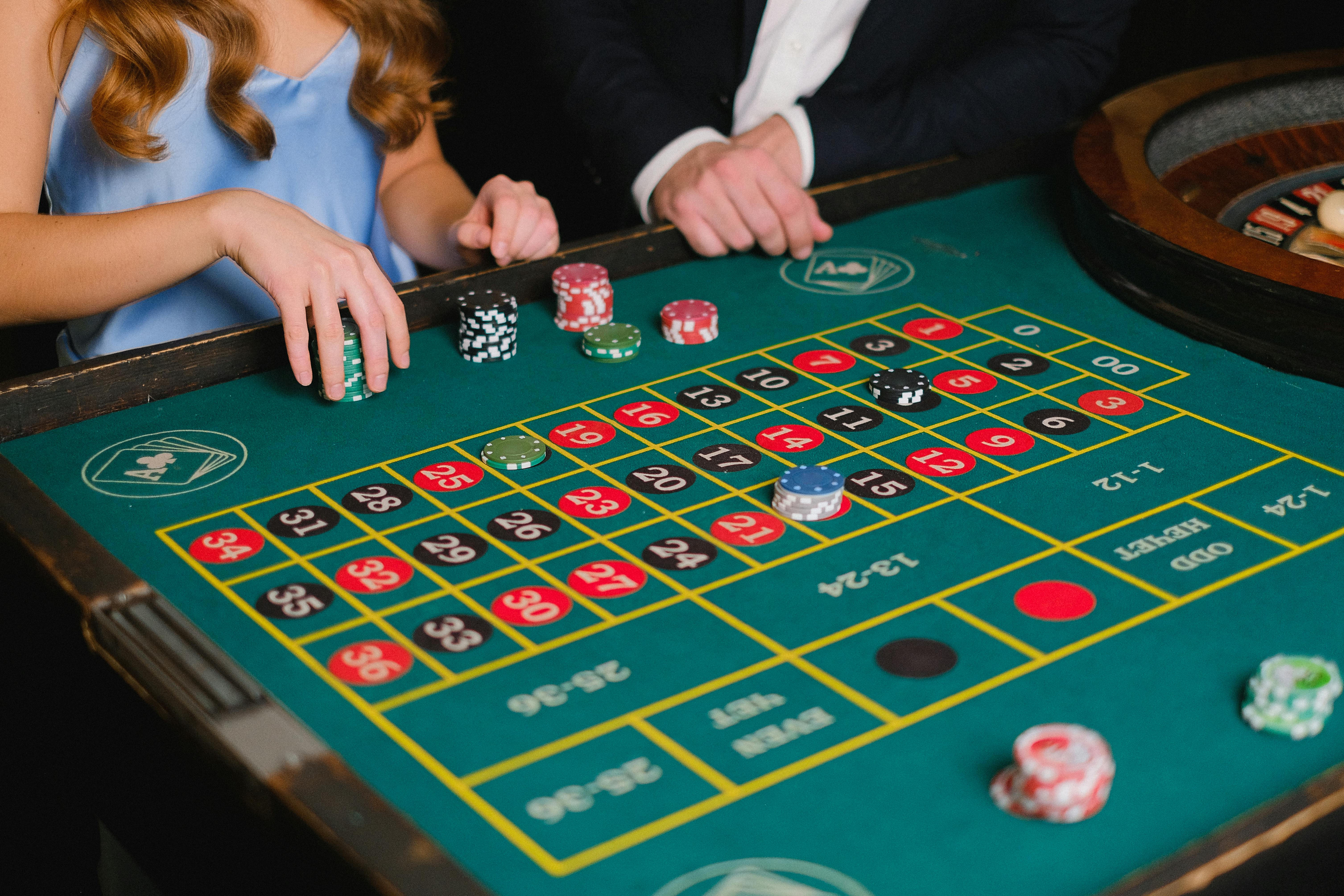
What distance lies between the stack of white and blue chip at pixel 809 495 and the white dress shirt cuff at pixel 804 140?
1.15 metres

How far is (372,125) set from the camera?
2297 mm

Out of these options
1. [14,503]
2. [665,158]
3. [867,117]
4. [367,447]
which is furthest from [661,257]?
[14,503]

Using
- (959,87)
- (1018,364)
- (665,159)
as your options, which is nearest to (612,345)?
(1018,364)

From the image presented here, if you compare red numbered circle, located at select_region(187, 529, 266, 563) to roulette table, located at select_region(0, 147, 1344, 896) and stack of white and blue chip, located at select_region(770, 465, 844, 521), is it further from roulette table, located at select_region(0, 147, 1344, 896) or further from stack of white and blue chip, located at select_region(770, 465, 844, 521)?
stack of white and blue chip, located at select_region(770, 465, 844, 521)

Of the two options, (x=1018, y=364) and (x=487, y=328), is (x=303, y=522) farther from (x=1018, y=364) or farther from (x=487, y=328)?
(x=1018, y=364)

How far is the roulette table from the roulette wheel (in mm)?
60

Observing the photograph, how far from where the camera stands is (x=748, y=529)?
1.31 m

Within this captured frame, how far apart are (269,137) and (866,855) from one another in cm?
168

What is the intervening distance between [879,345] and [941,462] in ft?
1.24

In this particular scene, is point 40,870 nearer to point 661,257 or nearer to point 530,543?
point 530,543

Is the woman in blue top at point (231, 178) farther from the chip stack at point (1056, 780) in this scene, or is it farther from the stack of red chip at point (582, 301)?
the chip stack at point (1056, 780)

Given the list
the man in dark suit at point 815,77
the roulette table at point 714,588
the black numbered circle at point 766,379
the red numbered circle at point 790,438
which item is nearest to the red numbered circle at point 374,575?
the roulette table at point 714,588

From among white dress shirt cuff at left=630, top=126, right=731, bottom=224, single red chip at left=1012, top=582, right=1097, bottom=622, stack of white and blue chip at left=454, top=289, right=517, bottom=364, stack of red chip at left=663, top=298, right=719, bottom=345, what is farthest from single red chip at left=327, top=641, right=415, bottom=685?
white dress shirt cuff at left=630, top=126, right=731, bottom=224

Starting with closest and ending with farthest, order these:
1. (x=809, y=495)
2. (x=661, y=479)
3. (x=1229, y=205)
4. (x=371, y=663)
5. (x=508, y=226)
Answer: (x=371, y=663) < (x=809, y=495) < (x=661, y=479) < (x=508, y=226) < (x=1229, y=205)
